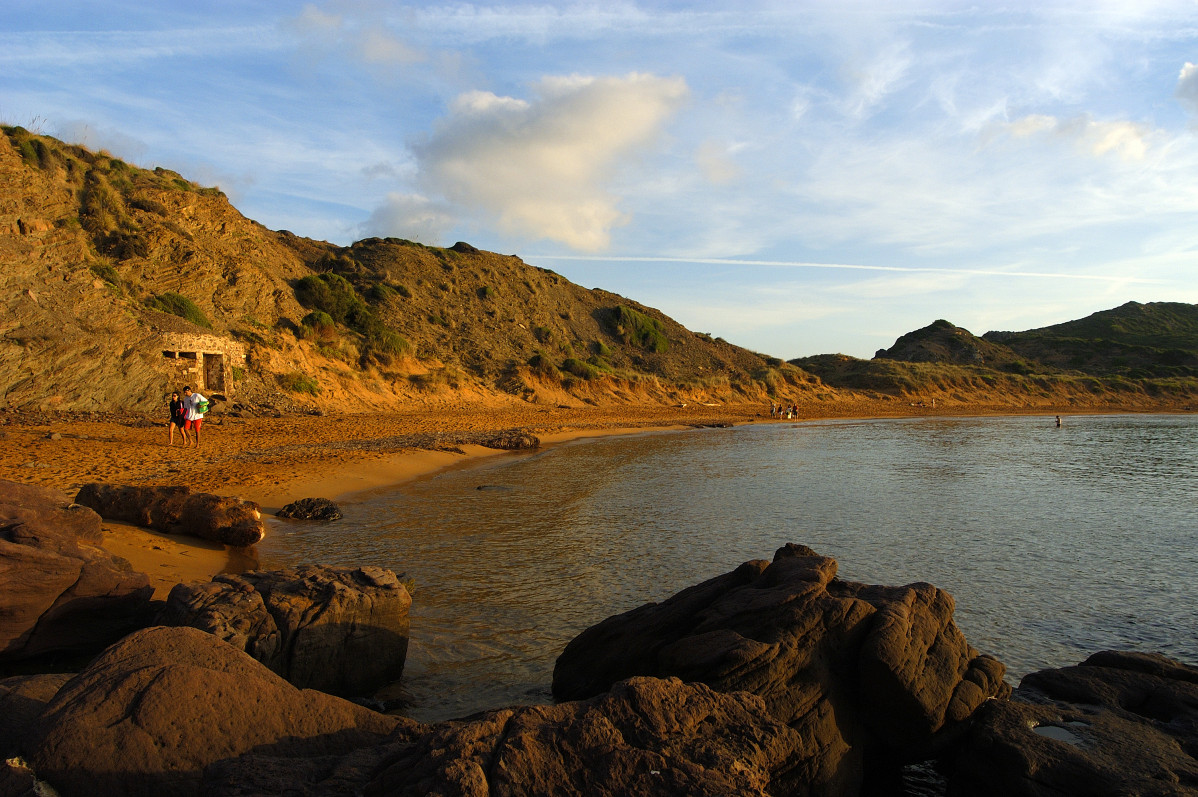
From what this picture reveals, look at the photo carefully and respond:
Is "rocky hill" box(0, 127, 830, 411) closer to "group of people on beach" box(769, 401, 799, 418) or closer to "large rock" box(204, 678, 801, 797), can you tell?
"group of people on beach" box(769, 401, 799, 418)

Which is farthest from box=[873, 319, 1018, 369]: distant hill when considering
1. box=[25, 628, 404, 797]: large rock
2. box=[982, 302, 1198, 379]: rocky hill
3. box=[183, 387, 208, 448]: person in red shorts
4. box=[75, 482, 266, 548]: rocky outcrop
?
box=[25, 628, 404, 797]: large rock

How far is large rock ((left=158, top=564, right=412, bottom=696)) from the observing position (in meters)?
5.03

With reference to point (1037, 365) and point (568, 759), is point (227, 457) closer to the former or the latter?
point (568, 759)

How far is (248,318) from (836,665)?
28675 millimetres

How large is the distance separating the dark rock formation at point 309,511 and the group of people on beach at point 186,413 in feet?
19.4

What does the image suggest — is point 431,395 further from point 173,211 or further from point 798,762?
point 798,762

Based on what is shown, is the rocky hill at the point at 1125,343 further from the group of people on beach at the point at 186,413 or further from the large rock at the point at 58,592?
the large rock at the point at 58,592

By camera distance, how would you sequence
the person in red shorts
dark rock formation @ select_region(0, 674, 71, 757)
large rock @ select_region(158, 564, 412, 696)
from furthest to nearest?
the person in red shorts < large rock @ select_region(158, 564, 412, 696) < dark rock formation @ select_region(0, 674, 71, 757)

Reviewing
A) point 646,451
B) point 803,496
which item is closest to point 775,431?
point 646,451

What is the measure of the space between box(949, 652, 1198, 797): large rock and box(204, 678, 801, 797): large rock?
153cm

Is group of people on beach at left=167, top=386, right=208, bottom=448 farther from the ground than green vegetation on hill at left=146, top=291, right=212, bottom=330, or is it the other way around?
green vegetation on hill at left=146, top=291, right=212, bottom=330

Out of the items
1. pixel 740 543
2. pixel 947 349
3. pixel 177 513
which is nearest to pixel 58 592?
pixel 177 513

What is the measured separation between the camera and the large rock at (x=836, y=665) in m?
4.18

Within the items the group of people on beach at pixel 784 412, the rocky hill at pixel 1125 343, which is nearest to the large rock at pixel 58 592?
the group of people on beach at pixel 784 412
